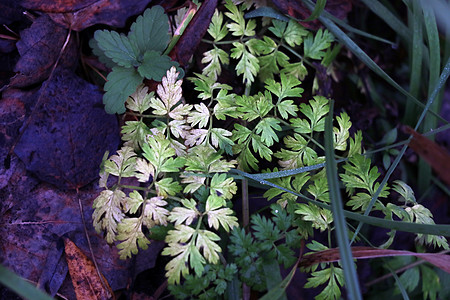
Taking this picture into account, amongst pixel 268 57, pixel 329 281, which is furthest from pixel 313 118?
pixel 329 281

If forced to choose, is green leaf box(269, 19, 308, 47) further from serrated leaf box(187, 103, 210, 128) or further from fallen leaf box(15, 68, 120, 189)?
fallen leaf box(15, 68, 120, 189)

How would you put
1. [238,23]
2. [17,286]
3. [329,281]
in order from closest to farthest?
[17,286]
[329,281]
[238,23]

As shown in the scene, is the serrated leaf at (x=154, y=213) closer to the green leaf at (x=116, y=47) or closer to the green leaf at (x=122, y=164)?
Answer: the green leaf at (x=122, y=164)

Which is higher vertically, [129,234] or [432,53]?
[432,53]

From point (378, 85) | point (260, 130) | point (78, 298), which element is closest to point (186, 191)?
point (260, 130)

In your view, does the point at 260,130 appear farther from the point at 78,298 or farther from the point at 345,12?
the point at 78,298

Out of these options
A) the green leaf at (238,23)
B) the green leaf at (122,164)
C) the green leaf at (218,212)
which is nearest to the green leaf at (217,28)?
the green leaf at (238,23)

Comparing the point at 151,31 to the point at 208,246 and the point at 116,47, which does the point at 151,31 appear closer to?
the point at 116,47
